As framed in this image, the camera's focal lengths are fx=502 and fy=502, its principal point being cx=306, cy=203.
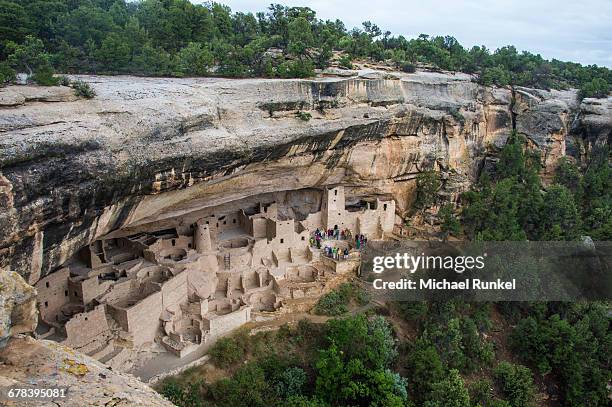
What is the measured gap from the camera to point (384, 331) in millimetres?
16141

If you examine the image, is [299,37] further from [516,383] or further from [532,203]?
[516,383]

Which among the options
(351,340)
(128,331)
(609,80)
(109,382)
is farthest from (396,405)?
(609,80)

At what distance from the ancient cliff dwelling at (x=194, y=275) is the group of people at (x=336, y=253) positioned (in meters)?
0.21

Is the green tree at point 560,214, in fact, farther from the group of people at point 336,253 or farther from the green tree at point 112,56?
the green tree at point 112,56

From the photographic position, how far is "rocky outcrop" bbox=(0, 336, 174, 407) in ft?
13.8

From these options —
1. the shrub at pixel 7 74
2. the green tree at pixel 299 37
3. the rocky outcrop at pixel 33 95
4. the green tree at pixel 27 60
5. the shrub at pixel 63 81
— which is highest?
the green tree at pixel 299 37

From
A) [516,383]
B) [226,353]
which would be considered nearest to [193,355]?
[226,353]

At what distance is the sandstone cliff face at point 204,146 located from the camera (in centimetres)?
988

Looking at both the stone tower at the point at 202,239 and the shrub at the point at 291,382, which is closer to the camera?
the shrub at the point at 291,382

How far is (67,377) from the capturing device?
14.5 ft

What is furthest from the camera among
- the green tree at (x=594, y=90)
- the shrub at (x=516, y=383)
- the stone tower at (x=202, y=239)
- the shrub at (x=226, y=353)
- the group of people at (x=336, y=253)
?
the green tree at (x=594, y=90)

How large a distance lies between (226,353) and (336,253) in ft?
20.7

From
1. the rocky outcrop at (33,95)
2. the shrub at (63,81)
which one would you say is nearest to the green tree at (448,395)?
the rocky outcrop at (33,95)

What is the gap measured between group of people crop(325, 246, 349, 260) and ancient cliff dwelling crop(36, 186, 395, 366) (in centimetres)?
21
